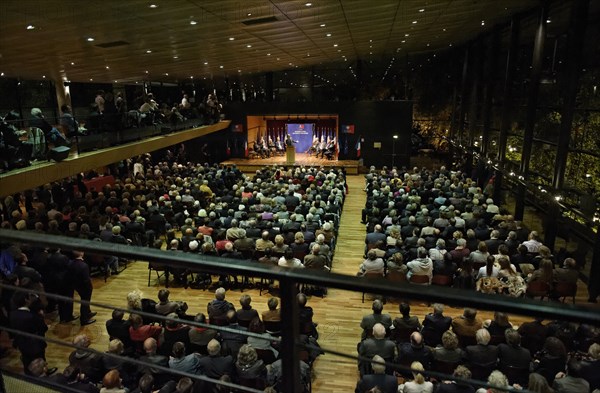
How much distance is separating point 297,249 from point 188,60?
9.46 m

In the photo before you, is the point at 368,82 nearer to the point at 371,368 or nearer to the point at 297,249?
the point at 297,249

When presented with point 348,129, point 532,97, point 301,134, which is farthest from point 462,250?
point 301,134

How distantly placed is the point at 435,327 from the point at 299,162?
19.9m

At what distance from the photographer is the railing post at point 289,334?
1094 millimetres

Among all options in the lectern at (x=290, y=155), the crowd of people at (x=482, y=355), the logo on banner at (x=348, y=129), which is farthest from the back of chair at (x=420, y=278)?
the logo on banner at (x=348, y=129)

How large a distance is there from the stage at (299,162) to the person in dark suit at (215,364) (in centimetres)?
1931

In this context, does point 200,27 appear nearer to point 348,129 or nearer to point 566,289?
point 566,289

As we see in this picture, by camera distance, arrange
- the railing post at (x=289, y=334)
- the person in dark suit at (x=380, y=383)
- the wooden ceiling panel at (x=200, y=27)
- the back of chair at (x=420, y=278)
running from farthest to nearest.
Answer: the back of chair at (x=420, y=278) → the wooden ceiling panel at (x=200, y=27) → the person in dark suit at (x=380, y=383) → the railing post at (x=289, y=334)

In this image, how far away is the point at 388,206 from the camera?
524 inches

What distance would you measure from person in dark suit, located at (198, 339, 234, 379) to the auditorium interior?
22 mm

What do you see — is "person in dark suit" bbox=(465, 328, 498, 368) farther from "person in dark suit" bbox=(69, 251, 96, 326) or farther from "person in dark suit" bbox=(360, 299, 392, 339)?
"person in dark suit" bbox=(69, 251, 96, 326)

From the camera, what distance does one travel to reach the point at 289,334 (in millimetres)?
1133

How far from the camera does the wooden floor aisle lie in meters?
6.32

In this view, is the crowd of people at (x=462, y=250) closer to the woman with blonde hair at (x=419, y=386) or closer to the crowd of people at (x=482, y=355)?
the crowd of people at (x=482, y=355)
